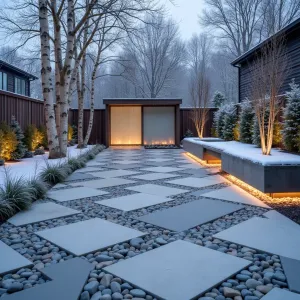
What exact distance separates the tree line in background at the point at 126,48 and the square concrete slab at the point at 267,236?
225cm

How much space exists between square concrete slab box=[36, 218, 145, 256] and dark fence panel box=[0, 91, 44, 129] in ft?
19.0

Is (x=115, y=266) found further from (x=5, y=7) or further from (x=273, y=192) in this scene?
(x=5, y=7)

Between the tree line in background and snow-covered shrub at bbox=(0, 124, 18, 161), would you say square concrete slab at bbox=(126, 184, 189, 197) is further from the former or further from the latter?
snow-covered shrub at bbox=(0, 124, 18, 161)

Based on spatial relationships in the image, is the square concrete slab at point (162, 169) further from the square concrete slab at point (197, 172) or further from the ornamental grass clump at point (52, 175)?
the ornamental grass clump at point (52, 175)

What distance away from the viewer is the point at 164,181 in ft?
17.7

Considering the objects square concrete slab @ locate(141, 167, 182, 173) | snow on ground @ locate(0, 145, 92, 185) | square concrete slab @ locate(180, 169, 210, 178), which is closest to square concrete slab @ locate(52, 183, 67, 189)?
snow on ground @ locate(0, 145, 92, 185)

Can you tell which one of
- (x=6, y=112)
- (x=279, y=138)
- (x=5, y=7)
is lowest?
(x=279, y=138)

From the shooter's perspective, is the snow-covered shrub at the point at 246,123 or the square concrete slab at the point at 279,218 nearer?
the square concrete slab at the point at 279,218

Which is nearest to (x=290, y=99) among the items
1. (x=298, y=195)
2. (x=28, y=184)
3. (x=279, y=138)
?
(x=279, y=138)

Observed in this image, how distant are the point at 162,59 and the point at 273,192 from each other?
20.2 metres

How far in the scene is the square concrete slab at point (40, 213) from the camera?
3089mm

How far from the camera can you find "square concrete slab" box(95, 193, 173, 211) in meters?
3.67

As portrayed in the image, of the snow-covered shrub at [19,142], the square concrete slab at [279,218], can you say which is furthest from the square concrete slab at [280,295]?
the snow-covered shrub at [19,142]

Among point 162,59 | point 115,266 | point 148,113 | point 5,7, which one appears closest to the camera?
point 115,266
